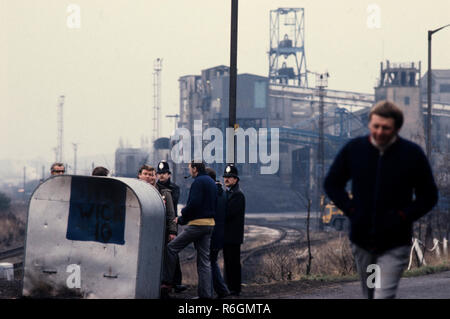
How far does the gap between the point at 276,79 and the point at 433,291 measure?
10419 cm

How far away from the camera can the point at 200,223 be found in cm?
1012

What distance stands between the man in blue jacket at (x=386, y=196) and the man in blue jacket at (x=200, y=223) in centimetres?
458

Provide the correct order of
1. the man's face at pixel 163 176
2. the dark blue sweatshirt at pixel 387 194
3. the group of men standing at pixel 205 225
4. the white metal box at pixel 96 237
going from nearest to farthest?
the dark blue sweatshirt at pixel 387 194
the white metal box at pixel 96 237
the group of men standing at pixel 205 225
the man's face at pixel 163 176

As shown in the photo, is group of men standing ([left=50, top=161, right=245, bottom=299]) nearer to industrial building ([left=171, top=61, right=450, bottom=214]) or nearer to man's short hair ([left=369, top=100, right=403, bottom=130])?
man's short hair ([left=369, top=100, right=403, bottom=130])

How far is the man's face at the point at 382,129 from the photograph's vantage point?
5.44 meters

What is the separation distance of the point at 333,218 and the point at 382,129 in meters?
44.4

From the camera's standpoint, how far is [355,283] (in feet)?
41.0

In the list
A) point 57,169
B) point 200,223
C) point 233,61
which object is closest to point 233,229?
point 200,223

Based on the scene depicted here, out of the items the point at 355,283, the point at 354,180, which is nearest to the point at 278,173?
the point at 355,283

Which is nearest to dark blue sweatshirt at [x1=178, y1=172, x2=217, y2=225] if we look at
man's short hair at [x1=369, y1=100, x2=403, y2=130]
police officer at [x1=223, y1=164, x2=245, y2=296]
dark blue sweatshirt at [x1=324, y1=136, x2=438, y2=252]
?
police officer at [x1=223, y1=164, x2=245, y2=296]

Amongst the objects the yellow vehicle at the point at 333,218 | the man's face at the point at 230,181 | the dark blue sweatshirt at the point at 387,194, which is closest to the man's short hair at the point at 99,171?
the man's face at the point at 230,181

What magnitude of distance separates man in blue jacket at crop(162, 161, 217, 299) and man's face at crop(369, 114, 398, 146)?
15.5 ft

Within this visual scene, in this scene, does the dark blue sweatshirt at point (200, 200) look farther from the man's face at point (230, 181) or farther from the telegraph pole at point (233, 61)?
the telegraph pole at point (233, 61)
